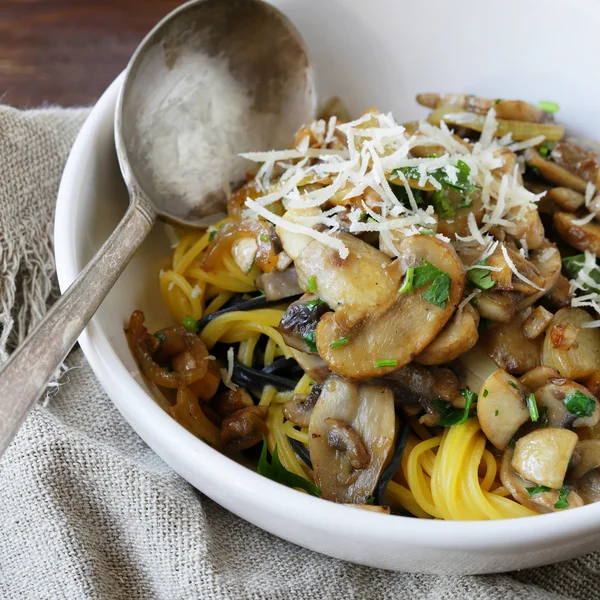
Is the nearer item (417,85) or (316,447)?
(316,447)

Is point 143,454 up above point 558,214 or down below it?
below

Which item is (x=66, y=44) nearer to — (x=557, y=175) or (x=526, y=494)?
(x=557, y=175)

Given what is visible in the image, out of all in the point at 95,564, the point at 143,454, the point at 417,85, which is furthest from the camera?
the point at 417,85

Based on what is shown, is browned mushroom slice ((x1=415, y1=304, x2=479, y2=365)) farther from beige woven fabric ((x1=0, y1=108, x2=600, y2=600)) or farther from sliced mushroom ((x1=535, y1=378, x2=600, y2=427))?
beige woven fabric ((x1=0, y1=108, x2=600, y2=600))

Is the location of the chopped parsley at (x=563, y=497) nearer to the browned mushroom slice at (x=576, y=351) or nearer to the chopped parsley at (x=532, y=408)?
the chopped parsley at (x=532, y=408)

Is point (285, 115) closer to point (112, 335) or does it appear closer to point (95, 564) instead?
point (112, 335)

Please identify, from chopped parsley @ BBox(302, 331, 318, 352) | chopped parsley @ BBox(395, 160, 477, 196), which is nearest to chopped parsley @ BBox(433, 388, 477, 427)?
chopped parsley @ BBox(302, 331, 318, 352)

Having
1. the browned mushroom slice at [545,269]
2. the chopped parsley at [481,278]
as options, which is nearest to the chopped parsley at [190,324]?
the chopped parsley at [481,278]

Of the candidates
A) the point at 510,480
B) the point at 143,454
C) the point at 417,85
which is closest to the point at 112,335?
the point at 143,454

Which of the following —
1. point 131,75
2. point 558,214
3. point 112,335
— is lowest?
point 112,335
